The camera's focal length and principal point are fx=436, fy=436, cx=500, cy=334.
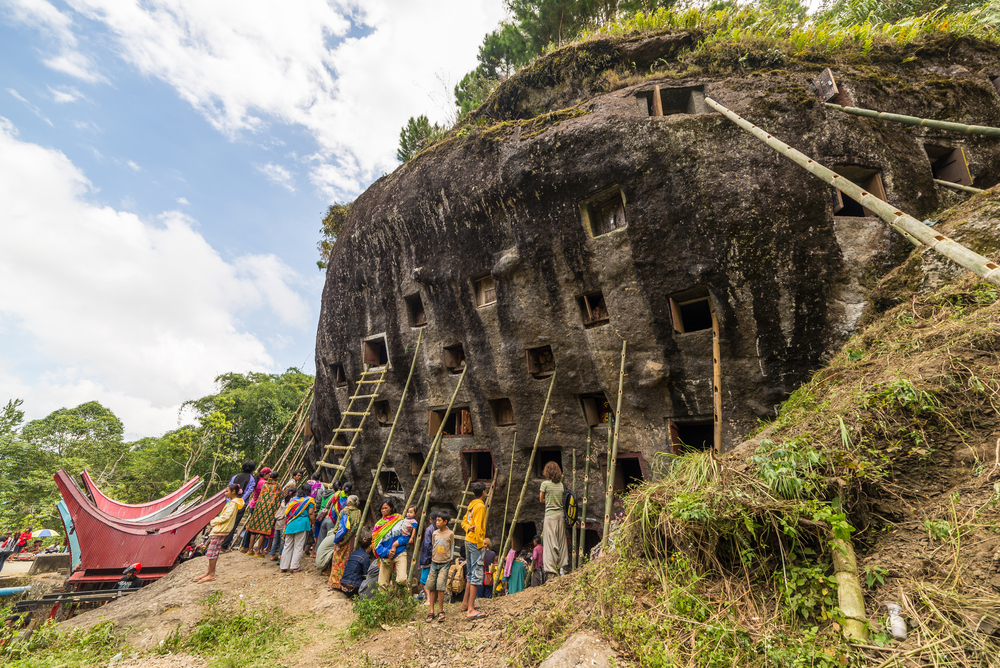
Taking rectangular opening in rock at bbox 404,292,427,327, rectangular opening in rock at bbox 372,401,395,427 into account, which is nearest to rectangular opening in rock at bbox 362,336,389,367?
rectangular opening in rock at bbox 372,401,395,427

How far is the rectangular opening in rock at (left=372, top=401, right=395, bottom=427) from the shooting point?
1447 centimetres

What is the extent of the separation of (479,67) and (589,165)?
512 inches

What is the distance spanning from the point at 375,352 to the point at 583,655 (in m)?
12.6

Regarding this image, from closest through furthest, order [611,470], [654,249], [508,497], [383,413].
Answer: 1. [611,470]
2. [654,249]
3. [508,497]
4. [383,413]

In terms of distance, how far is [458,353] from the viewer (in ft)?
43.4

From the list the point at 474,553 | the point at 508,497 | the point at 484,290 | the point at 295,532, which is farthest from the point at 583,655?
the point at 484,290

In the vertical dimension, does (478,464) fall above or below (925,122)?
below

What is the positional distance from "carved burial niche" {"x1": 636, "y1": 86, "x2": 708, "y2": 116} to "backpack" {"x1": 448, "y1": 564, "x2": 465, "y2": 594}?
1003 centimetres

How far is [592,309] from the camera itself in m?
10.6

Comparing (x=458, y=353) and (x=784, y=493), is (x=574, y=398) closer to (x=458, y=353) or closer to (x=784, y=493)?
(x=458, y=353)

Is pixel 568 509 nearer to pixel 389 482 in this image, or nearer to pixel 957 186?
pixel 389 482

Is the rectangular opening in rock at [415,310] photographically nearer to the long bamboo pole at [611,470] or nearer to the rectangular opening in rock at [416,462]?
the rectangular opening in rock at [416,462]

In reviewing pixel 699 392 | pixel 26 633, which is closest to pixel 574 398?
pixel 699 392

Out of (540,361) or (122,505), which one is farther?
(122,505)
